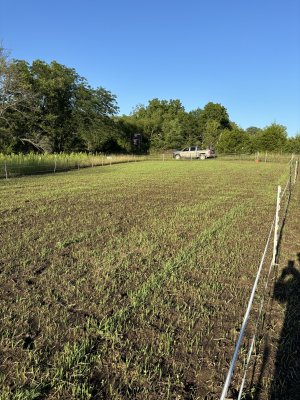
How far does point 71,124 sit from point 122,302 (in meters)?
42.8

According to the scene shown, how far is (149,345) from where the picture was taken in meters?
2.89

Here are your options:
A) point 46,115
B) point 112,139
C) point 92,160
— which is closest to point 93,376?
point 92,160

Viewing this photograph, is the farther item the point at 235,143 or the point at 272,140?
the point at 235,143

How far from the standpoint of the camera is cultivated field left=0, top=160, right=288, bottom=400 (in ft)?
8.07

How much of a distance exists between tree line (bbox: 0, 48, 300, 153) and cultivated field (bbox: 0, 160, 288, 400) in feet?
91.8

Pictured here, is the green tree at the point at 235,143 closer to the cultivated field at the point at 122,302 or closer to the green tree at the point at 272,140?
the green tree at the point at 272,140

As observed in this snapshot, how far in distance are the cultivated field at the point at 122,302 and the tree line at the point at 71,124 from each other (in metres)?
28.0

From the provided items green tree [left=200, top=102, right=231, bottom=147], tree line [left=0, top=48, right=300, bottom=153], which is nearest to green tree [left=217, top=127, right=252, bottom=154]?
tree line [left=0, top=48, right=300, bottom=153]

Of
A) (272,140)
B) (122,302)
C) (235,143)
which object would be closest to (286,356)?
(122,302)

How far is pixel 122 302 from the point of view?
12.1 feet

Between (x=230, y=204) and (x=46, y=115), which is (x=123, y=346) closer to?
(x=230, y=204)

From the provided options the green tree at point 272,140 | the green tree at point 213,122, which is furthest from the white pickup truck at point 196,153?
the green tree at point 213,122

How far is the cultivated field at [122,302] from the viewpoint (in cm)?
246

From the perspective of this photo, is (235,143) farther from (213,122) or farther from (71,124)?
(71,124)
